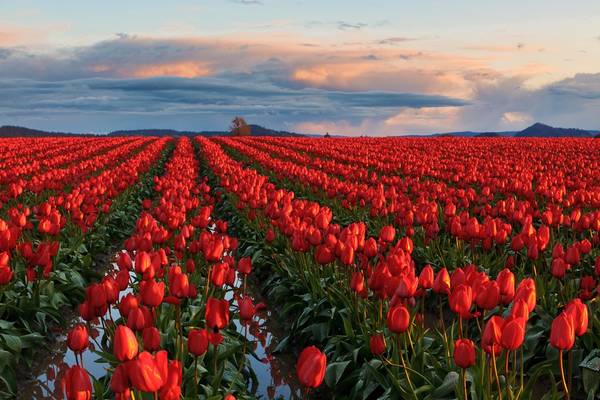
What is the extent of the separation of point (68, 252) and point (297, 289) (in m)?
3.50

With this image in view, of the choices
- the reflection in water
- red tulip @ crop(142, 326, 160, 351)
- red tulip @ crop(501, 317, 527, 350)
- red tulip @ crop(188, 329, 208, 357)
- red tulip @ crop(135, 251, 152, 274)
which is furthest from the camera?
the reflection in water

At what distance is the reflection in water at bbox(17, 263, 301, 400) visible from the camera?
5.78 metres

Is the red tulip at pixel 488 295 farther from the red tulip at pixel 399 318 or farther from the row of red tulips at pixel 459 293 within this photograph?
the red tulip at pixel 399 318

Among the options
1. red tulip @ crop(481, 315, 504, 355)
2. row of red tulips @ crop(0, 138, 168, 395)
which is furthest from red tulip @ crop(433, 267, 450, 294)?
row of red tulips @ crop(0, 138, 168, 395)

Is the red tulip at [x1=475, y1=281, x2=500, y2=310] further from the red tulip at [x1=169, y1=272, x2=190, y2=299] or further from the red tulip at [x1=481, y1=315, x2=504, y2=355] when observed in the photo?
the red tulip at [x1=169, y1=272, x2=190, y2=299]

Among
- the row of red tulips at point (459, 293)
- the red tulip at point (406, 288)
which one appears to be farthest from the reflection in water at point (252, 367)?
the red tulip at point (406, 288)

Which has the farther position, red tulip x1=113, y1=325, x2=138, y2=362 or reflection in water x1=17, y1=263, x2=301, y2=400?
reflection in water x1=17, y1=263, x2=301, y2=400

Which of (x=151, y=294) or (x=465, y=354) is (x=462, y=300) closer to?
(x=465, y=354)

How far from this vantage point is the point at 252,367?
6.10 meters

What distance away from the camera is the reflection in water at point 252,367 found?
578cm

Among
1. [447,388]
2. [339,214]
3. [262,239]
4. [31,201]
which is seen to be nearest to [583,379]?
[447,388]

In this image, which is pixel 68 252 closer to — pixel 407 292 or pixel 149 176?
pixel 407 292

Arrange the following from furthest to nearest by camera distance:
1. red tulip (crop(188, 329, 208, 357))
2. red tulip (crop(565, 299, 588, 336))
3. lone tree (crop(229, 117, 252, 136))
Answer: lone tree (crop(229, 117, 252, 136)), red tulip (crop(188, 329, 208, 357)), red tulip (crop(565, 299, 588, 336))

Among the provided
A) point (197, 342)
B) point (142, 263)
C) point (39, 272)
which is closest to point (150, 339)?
point (197, 342)
